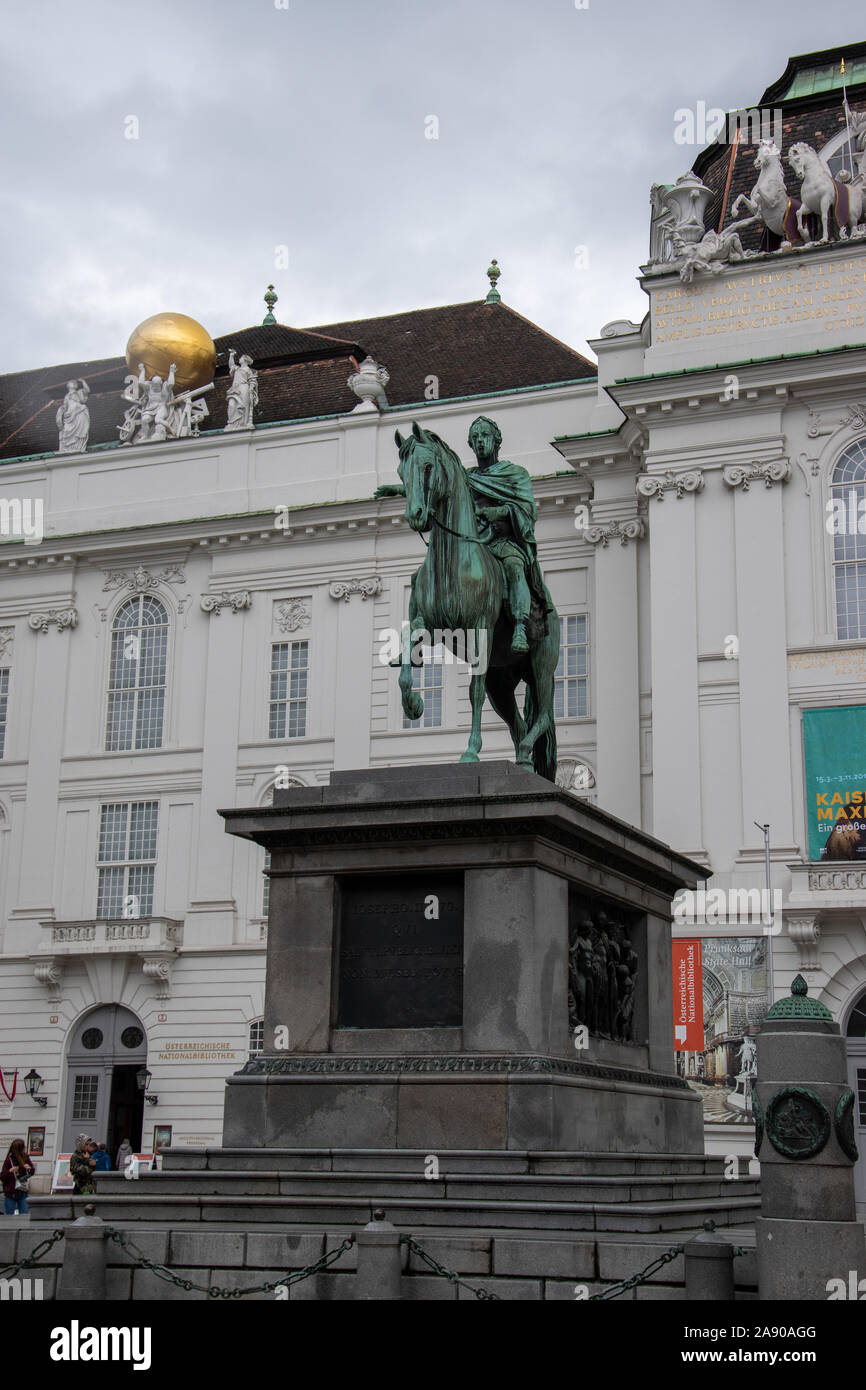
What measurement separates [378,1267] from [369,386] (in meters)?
34.1

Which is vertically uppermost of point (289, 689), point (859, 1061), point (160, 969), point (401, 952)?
point (289, 689)

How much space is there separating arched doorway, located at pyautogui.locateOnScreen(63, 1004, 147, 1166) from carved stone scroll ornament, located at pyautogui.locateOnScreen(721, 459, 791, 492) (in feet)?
60.3

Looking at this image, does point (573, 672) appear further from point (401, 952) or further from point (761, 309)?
point (401, 952)

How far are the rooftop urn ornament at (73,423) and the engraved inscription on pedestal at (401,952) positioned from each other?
3355cm

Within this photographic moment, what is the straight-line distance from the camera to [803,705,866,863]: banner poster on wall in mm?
30953

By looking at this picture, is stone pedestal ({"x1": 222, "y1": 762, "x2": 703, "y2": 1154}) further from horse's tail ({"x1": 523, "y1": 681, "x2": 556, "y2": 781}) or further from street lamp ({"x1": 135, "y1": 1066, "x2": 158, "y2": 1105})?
street lamp ({"x1": 135, "y1": 1066, "x2": 158, "y2": 1105})

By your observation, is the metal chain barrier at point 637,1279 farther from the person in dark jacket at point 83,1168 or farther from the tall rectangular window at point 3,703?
the tall rectangular window at point 3,703

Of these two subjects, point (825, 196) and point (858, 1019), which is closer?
point (858, 1019)

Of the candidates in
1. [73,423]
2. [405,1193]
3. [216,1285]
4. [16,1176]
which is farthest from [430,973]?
[73,423]

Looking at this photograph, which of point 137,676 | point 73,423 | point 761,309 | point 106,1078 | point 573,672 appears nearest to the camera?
point 761,309

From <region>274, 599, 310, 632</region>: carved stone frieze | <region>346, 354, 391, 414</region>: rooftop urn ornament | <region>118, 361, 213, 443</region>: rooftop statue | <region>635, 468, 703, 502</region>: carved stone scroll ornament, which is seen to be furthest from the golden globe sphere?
<region>635, 468, 703, 502</region>: carved stone scroll ornament

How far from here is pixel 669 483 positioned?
113ft
